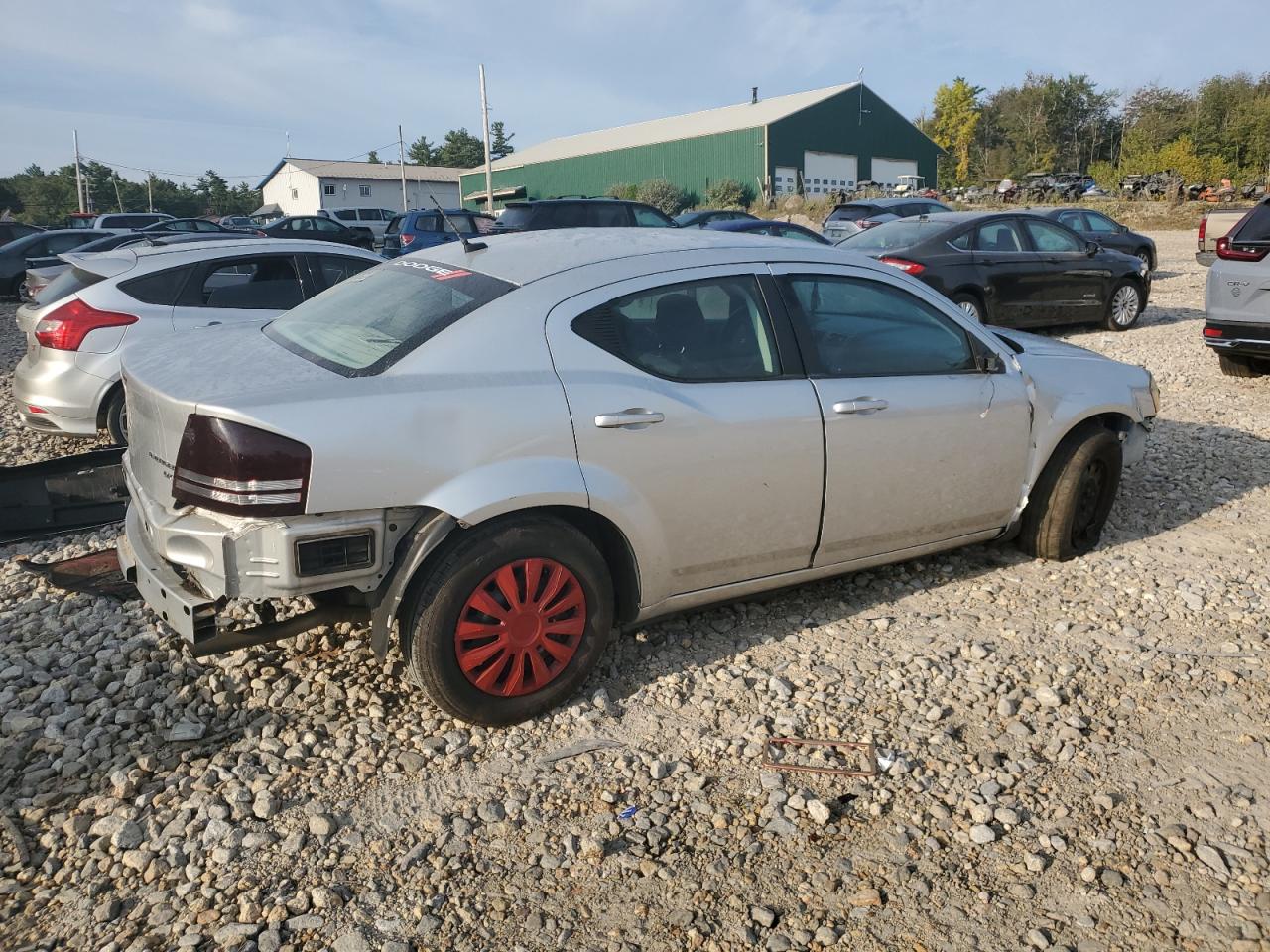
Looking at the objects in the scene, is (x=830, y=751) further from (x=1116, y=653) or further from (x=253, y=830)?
(x=253, y=830)

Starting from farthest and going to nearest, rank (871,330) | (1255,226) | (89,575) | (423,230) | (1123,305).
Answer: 1. (423,230)
2. (1123,305)
3. (1255,226)
4. (89,575)
5. (871,330)

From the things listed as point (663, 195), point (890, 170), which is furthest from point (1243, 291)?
point (890, 170)

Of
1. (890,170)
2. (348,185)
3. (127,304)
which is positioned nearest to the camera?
(127,304)

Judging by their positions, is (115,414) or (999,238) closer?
(115,414)

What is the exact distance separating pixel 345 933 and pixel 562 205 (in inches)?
594

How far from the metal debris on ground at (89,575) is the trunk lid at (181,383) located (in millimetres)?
988

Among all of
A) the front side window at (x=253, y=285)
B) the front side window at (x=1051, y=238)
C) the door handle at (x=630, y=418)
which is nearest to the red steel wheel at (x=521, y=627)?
the door handle at (x=630, y=418)

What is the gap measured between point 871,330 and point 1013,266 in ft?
26.5

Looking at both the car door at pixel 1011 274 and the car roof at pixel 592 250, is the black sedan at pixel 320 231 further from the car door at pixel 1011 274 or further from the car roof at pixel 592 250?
the car roof at pixel 592 250

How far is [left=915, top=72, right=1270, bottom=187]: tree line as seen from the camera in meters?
52.0

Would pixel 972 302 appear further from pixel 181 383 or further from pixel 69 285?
pixel 181 383

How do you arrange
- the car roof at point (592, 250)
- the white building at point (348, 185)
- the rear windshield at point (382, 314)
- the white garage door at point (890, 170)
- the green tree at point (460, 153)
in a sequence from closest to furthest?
1. the rear windshield at point (382, 314)
2. the car roof at point (592, 250)
3. the white garage door at point (890, 170)
4. the white building at point (348, 185)
5. the green tree at point (460, 153)

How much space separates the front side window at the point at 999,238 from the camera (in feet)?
37.5

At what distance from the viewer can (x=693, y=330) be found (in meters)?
3.87
